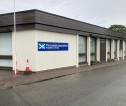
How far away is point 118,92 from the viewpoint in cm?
839

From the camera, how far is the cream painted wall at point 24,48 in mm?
14094

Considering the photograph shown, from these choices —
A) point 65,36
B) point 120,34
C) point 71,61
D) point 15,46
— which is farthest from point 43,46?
point 120,34

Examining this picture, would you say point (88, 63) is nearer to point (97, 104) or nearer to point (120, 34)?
point (120, 34)

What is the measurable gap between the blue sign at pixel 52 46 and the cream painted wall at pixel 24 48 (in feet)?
2.04

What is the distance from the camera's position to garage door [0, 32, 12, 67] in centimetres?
1544

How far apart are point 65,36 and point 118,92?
9681mm

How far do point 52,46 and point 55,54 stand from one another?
77 cm

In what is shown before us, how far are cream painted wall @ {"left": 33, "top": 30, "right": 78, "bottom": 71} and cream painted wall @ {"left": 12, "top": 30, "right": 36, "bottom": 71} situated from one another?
0.29 m

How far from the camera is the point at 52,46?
612 inches

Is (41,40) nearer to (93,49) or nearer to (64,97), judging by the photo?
(64,97)

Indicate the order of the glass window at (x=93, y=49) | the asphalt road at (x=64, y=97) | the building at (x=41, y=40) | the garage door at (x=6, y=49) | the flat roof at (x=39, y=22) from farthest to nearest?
the glass window at (x=93, y=49), the garage door at (x=6, y=49), the building at (x=41, y=40), the flat roof at (x=39, y=22), the asphalt road at (x=64, y=97)

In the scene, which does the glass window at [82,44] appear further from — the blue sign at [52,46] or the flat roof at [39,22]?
the blue sign at [52,46]

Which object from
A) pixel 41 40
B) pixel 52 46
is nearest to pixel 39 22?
pixel 41 40

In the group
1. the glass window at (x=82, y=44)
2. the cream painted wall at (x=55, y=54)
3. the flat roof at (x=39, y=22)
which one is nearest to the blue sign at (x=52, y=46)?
the cream painted wall at (x=55, y=54)
